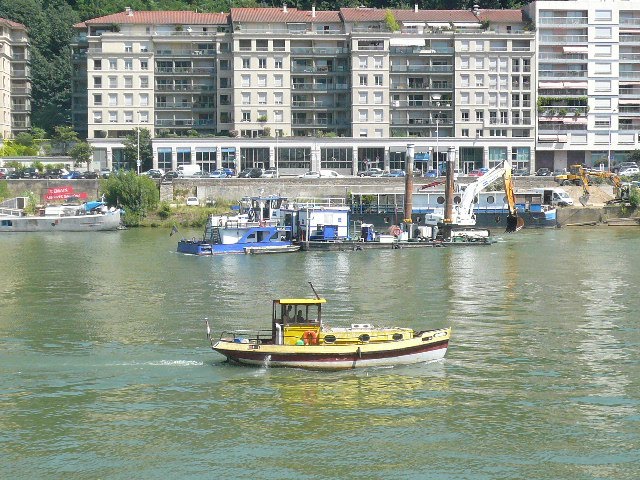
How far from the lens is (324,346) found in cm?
3872

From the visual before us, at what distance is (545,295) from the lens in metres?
58.4

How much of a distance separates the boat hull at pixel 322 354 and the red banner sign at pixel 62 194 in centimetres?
8142

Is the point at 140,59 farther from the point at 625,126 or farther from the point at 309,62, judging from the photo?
the point at 625,126

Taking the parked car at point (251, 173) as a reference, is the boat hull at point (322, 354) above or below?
below

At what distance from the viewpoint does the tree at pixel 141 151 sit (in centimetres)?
13138

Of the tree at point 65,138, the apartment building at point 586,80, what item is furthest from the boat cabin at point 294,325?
the apartment building at point 586,80

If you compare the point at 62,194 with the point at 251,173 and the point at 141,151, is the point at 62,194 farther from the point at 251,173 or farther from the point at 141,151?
the point at 251,173

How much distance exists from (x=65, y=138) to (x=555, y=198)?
55937mm

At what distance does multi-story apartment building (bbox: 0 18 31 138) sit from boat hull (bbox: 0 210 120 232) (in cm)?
4256

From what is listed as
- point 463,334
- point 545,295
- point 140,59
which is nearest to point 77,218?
point 140,59

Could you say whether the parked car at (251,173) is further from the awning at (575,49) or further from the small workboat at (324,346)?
the small workboat at (324,346)

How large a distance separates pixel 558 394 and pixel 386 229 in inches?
2547

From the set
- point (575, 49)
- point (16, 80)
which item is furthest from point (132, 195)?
point (575, 49)

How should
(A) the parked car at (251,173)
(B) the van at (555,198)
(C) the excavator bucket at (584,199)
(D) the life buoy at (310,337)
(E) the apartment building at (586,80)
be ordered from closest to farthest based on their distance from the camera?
(D) the life buoy at (310,337) < (B) the van at (555,198) < (C) the excavator bucket at (584,199) < (A) the parked car at (251,173) < (E) the apartment building at (586,80)
